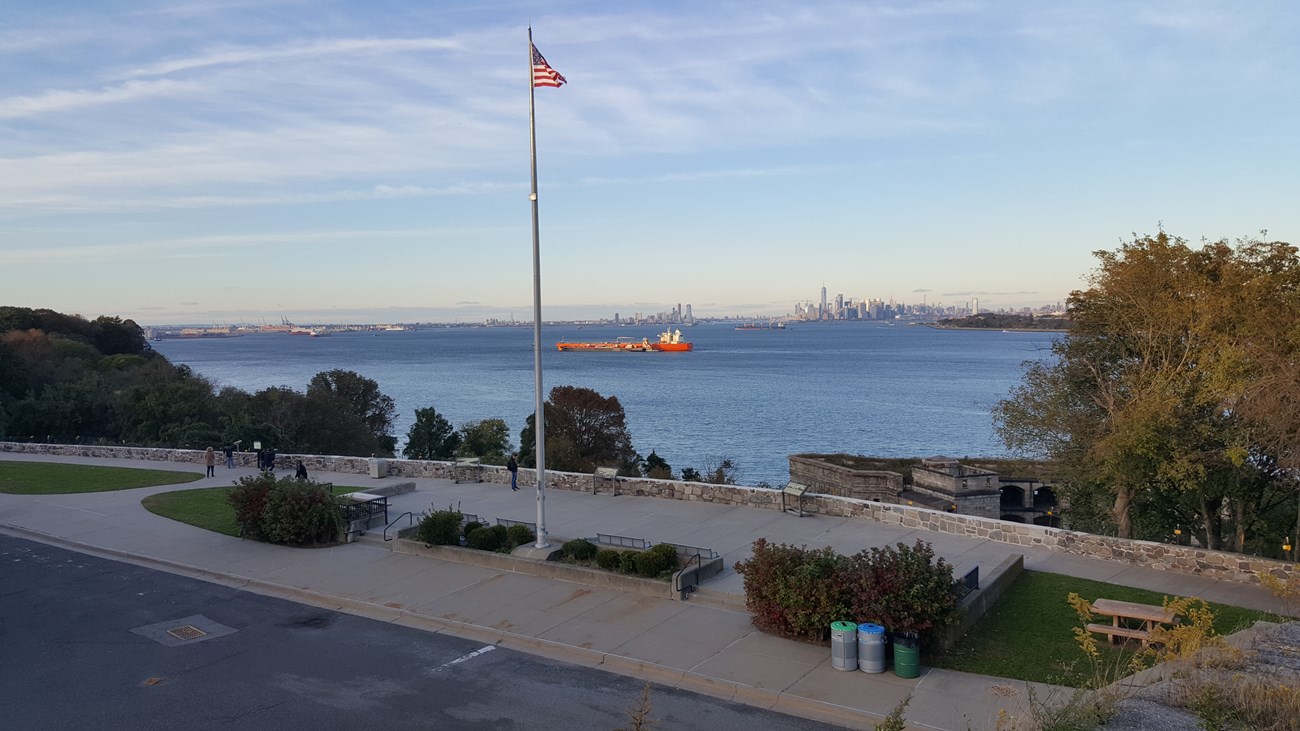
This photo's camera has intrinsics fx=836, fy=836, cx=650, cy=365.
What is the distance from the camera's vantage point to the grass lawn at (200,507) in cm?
2070

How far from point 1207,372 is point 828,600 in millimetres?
11945

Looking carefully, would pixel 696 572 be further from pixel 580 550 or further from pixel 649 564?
pixel 580 550

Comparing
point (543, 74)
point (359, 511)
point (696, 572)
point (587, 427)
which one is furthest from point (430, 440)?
point (696, 572)

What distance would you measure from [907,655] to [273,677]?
8364 mm

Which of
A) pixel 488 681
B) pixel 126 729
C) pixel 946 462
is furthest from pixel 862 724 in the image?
pixel 946 462

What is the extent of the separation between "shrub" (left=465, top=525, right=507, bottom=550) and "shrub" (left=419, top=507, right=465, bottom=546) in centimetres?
51

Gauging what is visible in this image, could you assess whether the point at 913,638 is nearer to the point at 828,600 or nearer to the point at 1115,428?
the point at 828,600

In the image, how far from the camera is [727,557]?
16031 mm

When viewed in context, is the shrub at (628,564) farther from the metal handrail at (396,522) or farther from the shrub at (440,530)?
the metal handrail at (396,522)

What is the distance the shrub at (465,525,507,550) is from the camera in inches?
657

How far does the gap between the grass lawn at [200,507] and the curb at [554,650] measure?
9.17 feet

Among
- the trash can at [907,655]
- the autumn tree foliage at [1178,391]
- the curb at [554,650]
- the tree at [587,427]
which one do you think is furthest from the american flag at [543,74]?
the tree at [587,427]

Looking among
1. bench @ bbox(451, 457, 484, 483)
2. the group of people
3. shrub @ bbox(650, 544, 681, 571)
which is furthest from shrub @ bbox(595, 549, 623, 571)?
the group of people

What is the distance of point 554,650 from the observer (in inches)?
477
